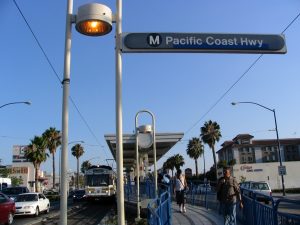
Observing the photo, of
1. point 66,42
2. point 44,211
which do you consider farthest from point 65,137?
point 44,211

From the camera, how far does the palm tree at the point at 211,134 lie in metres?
77.6

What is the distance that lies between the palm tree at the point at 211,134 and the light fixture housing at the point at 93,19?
71.2 metres

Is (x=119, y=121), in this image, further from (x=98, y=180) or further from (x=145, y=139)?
(x=98, y=180)

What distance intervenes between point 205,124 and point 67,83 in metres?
74.5


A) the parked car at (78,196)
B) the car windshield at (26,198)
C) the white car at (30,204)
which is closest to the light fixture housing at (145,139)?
the white car at (30,204)

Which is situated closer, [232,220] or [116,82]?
[116,82]

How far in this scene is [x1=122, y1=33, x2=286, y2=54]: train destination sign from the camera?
7.33 metres

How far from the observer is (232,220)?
11.4 meters

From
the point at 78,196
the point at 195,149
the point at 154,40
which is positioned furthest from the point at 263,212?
the point at 195,149

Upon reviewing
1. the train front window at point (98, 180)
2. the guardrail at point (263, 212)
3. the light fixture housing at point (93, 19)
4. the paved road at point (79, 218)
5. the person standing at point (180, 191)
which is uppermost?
the light fixture housing at point (93, 19)

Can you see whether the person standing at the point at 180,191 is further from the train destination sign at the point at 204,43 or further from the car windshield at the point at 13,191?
the car windshield at the point at 13,191

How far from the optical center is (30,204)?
27.5m

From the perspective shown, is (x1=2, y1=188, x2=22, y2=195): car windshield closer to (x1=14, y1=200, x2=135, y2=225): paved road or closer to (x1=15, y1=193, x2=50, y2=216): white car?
(x1=15, y1=193, x2=50, y2=216): white car

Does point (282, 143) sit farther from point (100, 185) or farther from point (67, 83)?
point (67, 83)
